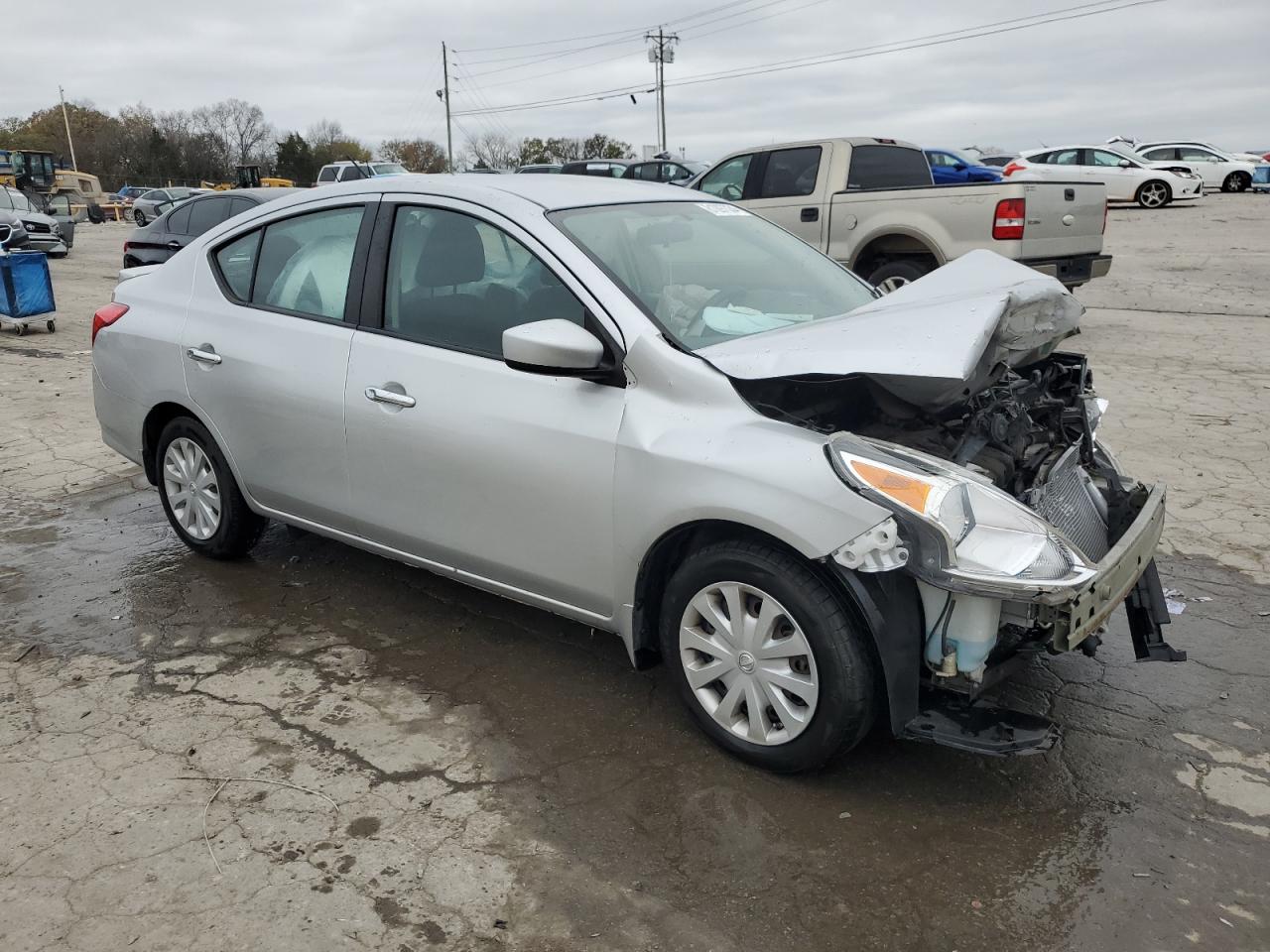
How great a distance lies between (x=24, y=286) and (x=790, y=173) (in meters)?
9.07

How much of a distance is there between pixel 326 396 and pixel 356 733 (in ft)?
4.34

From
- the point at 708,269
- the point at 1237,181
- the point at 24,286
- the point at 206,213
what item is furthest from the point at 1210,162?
the point at 708,269

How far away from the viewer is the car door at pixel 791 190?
34.0 feet

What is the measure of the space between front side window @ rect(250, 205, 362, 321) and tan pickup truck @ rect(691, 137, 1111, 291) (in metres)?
6.44

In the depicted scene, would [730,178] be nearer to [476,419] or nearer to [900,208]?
[900,208]

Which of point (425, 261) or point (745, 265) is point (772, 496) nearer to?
point (745, 265)

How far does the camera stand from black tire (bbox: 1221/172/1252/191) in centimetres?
3002

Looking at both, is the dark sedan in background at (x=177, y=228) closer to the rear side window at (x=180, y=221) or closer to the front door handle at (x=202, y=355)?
the rear side window at (x=180, y=221)

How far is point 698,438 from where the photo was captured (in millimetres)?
3094

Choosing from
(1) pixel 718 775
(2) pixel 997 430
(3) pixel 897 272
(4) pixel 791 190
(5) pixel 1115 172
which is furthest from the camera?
(5) pixel 1115 172

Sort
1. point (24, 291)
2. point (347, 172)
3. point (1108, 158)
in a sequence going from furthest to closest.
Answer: point (347, 172) → point (1108, 158) → point (24, 291)

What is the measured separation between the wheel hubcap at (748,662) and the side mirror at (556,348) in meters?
0.80

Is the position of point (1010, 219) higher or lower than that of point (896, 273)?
higher

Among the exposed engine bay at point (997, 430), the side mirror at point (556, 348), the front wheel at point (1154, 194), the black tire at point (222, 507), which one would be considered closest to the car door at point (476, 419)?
the side mirror at point (556, 348)
